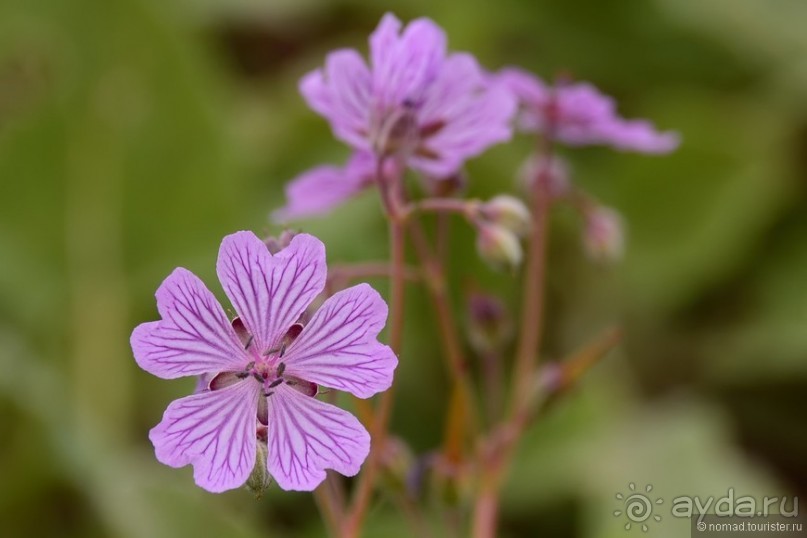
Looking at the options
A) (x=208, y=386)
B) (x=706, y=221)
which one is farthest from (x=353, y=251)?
(x=208, y=386)

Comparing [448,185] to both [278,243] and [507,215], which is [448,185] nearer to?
[507,215]

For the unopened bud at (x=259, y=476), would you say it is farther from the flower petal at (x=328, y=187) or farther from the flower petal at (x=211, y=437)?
the flower petal at (x=328, y=187)

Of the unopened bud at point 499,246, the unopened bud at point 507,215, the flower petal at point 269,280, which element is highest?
the unopened bud at point 507,215

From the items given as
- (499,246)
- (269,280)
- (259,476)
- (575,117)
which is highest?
(575,117)

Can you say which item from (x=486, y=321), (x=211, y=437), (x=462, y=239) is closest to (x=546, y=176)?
(x=486, y=321)

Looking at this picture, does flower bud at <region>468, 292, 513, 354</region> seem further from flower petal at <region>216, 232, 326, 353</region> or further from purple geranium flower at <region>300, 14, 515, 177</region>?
flower petal at <region>216, 232, 326, 353</region>

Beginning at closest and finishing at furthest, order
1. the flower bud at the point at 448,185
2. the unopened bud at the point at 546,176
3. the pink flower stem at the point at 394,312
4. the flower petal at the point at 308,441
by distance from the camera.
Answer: the flower petal at the point at 308,441 → the pink flower stem at the point at 394,312 → the flower bud at the point at 448,185 → the unopened bud at the point at 546,176

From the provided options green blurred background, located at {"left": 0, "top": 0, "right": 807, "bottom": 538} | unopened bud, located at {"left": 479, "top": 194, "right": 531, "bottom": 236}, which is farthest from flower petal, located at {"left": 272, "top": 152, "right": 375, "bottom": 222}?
green blurred background, located at {"left": 0, "top": 0, "right": 807, "bottom": 538}

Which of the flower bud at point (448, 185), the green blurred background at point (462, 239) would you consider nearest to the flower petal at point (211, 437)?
the flower bud at point (448, 185)
